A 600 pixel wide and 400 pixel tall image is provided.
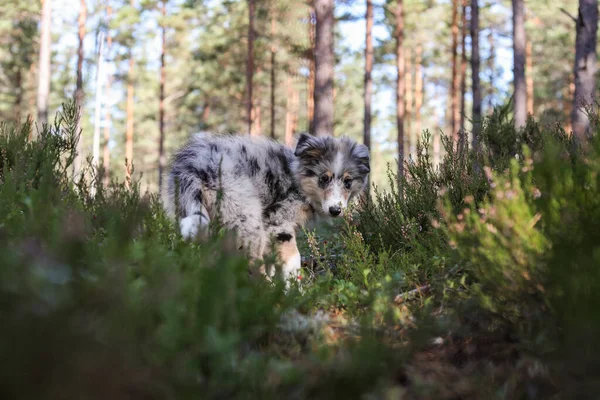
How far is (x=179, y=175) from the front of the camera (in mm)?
4973

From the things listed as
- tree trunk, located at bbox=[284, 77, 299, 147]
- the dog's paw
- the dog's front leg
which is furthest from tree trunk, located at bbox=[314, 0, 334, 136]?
tree trunk, located at bbox=[284, 77, 299, 147]

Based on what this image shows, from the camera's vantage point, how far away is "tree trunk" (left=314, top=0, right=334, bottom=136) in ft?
40.0

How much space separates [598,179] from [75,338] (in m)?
2.76

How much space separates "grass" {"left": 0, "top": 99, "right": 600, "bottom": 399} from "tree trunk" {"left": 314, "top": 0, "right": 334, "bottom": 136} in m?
8.48

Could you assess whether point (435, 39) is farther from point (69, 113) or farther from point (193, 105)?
point (69, 113)

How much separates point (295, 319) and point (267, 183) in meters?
2.74

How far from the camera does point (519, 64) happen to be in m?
17.6

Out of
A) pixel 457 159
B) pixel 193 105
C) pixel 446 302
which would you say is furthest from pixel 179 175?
pixel 193 105

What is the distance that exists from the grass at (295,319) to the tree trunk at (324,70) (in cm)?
848

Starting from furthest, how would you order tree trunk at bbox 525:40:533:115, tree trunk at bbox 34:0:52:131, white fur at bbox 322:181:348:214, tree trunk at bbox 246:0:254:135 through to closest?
tree trunk at bbox 525:40:533:115 → tree trunk at bbox 246:0:254:135 → tree trunk at bbox 34:0:52:131 → white fur at bbox 322:181:348:214

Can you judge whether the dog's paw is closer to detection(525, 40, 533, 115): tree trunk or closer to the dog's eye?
the dog's eye

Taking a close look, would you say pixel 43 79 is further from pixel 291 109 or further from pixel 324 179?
pixel 324 179

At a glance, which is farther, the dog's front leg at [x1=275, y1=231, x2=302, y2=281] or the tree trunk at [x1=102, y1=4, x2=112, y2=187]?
the tree trunk at [x1=102, y1=4, x2=112, y2=187]

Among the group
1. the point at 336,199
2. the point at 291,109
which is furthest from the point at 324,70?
the point at 291,109
